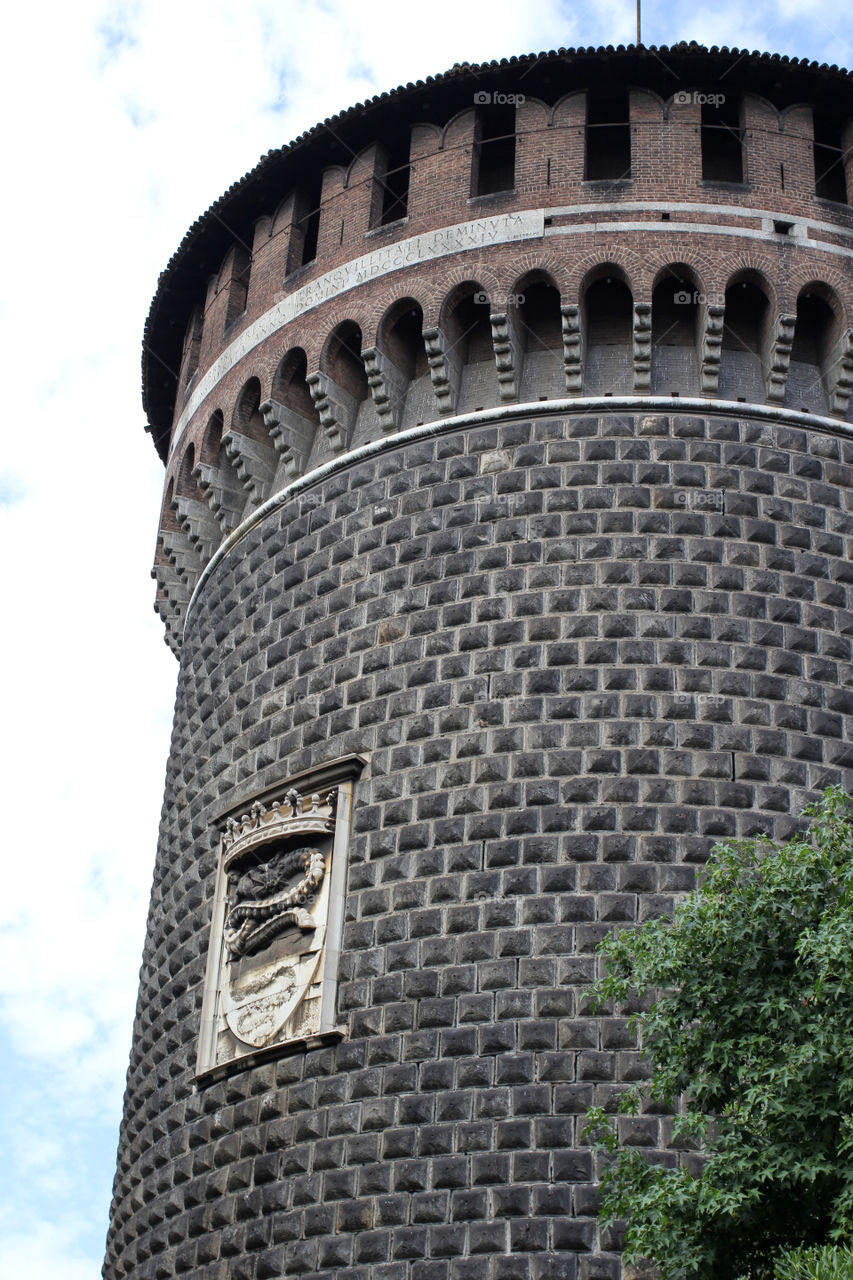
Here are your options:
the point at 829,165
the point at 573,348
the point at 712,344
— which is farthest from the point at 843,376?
the point at 829,165

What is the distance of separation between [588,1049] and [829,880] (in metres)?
2.54

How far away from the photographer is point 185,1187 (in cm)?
1250

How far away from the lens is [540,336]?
1398cm

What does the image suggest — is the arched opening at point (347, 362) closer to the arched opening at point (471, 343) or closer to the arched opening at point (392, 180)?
the arched opening at point (471, 343)

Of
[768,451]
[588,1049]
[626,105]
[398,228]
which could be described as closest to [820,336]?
[768,451]

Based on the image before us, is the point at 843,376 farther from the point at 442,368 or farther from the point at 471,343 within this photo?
the point at 442,368

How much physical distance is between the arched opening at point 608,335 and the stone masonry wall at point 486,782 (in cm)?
50

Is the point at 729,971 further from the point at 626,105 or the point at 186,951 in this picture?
the point at 626,105

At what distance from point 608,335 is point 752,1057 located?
701 cm

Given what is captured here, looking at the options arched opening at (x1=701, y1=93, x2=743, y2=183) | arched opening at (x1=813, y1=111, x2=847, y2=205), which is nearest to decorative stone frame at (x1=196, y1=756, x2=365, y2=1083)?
arched opening at (x1=701, y1=93, x2=743, y2=183)

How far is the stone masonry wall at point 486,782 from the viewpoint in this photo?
430 inches

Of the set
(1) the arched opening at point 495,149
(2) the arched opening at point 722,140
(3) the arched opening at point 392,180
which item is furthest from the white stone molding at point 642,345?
(3) the arched opening at point 392,180

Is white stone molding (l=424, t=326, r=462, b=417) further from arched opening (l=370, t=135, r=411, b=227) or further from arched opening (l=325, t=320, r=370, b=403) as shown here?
arched opening (l=370, t=135, r=411, b=227)

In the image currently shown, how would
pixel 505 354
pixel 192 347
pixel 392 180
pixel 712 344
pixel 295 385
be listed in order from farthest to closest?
pixel 192 347 < pixel 392 180 < pixel 295 385 < pixel 505 354 < pixel 712 344
